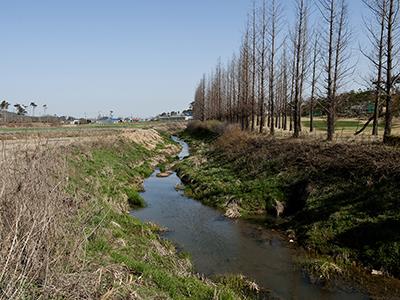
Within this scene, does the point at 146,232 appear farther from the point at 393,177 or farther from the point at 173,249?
the point at 393,177

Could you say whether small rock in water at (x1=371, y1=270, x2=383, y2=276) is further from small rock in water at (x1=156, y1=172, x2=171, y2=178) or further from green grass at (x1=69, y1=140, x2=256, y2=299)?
small rock in water at (x1=156, y1=172, x2=171, y2=178)

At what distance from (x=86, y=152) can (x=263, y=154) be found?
11261mm

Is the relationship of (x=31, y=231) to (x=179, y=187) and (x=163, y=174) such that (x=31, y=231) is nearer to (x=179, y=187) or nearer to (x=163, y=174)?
(x=179, y=187)

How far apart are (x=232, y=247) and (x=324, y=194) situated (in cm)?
572

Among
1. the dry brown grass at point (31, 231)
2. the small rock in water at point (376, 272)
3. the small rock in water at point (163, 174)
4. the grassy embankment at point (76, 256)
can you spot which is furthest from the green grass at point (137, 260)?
the small rock in water at point (163, 174)

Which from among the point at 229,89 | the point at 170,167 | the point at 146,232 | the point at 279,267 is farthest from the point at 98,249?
the point at 229,89

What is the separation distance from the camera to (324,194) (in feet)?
58.7

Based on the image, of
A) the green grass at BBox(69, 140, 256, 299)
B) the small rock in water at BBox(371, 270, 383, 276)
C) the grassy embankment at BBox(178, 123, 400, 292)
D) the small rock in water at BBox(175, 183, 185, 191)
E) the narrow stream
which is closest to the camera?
the green grass at BBox(69, 140, 256, 299)

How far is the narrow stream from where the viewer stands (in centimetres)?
1105

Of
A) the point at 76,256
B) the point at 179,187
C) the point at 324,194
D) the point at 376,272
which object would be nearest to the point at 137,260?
the point at 76,256

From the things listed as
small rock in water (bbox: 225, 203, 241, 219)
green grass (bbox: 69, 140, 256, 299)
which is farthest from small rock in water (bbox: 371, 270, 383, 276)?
small rock in water (bbox: 225, 203, 241, 219)

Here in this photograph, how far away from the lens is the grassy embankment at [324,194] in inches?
527

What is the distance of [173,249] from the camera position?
13.2 m

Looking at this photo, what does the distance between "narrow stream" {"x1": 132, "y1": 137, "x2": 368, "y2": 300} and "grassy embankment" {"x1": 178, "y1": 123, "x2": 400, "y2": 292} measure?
3.11ft
